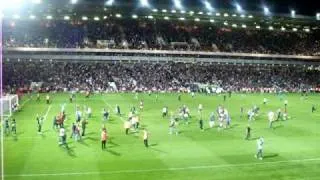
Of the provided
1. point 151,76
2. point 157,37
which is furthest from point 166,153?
point 157,37

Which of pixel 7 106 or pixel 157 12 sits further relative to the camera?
pixel 157 12

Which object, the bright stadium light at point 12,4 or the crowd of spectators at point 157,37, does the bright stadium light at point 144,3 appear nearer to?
the crowd of spectators at point 157,37

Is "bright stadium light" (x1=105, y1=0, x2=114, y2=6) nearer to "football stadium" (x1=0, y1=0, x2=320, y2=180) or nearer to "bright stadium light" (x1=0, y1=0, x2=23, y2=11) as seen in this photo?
"football stadium" (x1=0, y1=0, x2=320, y2=180)

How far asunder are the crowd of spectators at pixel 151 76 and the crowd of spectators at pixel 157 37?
3.75 metres

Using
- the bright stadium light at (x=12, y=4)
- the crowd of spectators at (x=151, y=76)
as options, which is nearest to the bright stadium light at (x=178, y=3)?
the crowd of spectators at (x=151, y=76)

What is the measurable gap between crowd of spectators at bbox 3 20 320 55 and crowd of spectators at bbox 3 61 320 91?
3.75 meters

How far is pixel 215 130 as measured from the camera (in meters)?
40.0

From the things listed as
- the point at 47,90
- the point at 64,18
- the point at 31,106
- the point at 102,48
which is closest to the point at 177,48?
the point at 102,48

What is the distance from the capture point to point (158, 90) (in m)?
81.2

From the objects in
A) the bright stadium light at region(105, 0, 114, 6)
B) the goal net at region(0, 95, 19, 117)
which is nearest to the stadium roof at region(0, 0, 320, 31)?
the bright stadium light at region(105, 0, 114, 6)

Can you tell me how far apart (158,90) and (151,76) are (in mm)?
6533

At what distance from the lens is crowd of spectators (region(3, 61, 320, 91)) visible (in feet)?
263

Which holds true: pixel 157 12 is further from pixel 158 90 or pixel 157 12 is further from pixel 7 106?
pixel 7 106

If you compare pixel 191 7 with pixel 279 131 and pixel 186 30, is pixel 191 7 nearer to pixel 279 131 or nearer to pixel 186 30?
pixel 186 30
